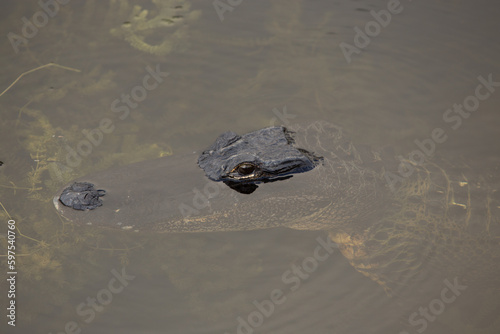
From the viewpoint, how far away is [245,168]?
15.5ft

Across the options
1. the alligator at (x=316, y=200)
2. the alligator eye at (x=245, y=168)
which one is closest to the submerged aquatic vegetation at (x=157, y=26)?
the alligator at (x=316, y=200)

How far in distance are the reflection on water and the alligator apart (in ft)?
0.22

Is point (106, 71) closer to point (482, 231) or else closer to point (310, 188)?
point (310, 188)

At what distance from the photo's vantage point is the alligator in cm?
479

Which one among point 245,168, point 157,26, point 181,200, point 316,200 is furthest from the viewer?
point 157,26

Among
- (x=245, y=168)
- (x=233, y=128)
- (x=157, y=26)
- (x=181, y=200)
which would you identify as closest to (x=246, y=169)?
(x=245, y=168)

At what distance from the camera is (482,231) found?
532cm

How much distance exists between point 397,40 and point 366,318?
502 centimetres

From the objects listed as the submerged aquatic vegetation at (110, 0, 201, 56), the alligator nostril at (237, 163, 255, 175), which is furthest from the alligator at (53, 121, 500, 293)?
the submerged aquatic vegetation at (110, 0, 201, 56)

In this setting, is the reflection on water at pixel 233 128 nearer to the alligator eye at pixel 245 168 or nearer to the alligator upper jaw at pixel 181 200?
the alligator upper jaw at pixel 181 200

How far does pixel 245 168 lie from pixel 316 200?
102 cm

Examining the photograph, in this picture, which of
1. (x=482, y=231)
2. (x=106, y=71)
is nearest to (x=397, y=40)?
(x=482, y=231)

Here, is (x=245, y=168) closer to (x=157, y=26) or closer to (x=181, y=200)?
(x=181, y=200)

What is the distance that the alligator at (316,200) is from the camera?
479cm
